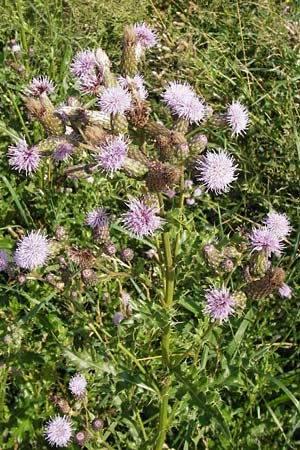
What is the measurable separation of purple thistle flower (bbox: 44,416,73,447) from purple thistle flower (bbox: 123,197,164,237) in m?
0.82

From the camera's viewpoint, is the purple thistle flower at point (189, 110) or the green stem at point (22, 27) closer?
the purple thistle flower at point (189, 110)

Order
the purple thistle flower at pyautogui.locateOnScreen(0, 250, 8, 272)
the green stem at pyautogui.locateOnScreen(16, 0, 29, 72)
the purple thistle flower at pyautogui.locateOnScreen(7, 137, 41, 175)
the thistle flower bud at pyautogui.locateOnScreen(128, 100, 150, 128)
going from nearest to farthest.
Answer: the thistle flower bud at pyautogui.locateOnScreen(128, 100, 150, 128) < the purple thistle flower at pyautogui.locateOnScreen(7, 137, 41, 175) < the purple thistle flower at pyautogui.locateOnScreen(0, 250, 8, 272) < the green stem at pyautogui.locateOnScreen(16, 0, 29, 72)

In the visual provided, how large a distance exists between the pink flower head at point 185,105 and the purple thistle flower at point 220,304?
20.2 inches

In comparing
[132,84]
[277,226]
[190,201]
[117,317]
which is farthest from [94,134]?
[190,201]

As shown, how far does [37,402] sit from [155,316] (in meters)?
0.76

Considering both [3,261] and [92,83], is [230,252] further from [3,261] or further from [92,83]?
[3,261]

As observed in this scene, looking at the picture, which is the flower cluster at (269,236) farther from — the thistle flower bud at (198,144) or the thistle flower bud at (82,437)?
the thistle flower bud at (82,437)

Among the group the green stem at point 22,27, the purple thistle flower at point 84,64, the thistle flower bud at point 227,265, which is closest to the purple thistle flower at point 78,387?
the thistle flower bud at point 227,265

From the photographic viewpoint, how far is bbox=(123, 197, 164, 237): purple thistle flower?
5.26ft

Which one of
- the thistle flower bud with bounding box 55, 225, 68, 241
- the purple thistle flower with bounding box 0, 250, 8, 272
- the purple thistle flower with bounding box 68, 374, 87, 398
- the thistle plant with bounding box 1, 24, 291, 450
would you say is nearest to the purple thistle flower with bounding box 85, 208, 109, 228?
the thistle plant with bounding box 1, 24, 291, 450

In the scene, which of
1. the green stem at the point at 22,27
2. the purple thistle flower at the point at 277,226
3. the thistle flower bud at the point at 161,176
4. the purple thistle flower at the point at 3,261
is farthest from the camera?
the green stem at the point at 22,27

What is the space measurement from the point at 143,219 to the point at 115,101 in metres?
0.33

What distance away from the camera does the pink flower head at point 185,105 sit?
5.79 ft

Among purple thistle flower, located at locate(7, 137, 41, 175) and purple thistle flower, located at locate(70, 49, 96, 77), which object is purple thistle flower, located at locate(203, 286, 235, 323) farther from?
purple thistle flower, located at locate(70, 49, 96, 77)
